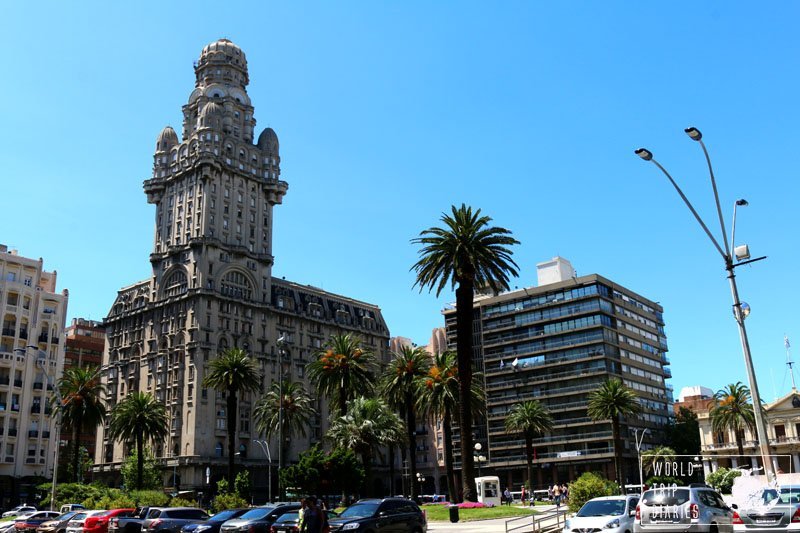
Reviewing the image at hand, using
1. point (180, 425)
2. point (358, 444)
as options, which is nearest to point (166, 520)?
point (358, 444)

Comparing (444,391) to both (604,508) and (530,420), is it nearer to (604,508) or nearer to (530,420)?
(530,420)

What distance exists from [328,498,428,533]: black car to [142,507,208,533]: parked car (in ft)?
31.5

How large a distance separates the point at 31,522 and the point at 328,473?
29604mm

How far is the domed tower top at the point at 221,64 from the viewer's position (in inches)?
4744

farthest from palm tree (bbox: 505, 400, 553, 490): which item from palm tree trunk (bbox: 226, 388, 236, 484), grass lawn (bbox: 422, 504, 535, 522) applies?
grass lawn (bbox: 422, 504, 535, 522)

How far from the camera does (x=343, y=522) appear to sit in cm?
2548

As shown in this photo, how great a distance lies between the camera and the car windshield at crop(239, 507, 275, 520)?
29.7 m

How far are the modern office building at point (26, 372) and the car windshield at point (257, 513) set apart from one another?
6023 cm

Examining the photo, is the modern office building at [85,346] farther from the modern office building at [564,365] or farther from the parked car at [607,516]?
the parked car at [607,516]

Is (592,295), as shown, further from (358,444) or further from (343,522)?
(343,522)

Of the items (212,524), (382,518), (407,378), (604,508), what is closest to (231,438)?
(407,378)

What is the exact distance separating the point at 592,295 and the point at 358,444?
2084 inches

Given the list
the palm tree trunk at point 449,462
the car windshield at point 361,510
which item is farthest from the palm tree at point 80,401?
the car windshield at point 361,510

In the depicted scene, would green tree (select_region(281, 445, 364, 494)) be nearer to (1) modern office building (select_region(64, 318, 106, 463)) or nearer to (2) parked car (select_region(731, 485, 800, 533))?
(2) parked car (select_region(731, 485, 800, 533))
